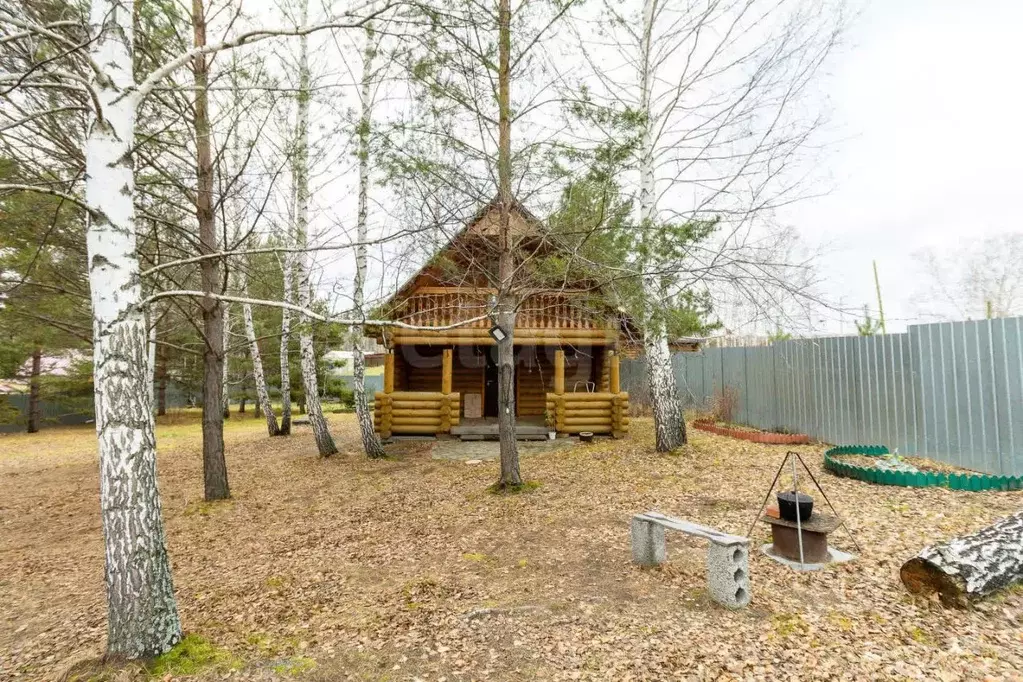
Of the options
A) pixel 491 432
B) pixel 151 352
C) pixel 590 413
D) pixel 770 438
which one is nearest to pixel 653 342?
pixel 590 413

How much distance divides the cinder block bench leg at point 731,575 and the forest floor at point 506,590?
0.10m

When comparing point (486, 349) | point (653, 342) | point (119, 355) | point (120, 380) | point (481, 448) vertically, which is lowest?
point (481, 448)

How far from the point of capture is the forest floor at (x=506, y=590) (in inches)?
126

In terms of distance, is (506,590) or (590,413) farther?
(590,413)

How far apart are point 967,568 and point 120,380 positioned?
18.8 ft

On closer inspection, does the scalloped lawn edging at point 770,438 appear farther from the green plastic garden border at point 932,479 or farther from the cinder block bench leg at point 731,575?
the cinder block bench leg at point 731,575

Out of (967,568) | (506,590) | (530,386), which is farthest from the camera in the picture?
(530,386)

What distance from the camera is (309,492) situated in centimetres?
815

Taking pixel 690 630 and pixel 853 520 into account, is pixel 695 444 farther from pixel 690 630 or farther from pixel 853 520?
pixel 690 630

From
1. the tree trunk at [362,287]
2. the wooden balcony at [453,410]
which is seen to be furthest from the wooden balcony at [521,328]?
the tree trunk at [362,287]

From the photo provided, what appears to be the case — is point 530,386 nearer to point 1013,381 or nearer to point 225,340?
point 225,340

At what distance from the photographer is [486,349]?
1502 centimetres

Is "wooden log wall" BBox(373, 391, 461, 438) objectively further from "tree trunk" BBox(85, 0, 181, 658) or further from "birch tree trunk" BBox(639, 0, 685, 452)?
"tree trunk" BBox(85, 0, 181, 658)

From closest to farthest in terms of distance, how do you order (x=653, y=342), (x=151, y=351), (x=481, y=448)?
(x=653, y=342), (x=481, y=448), (x=151, y=351)
